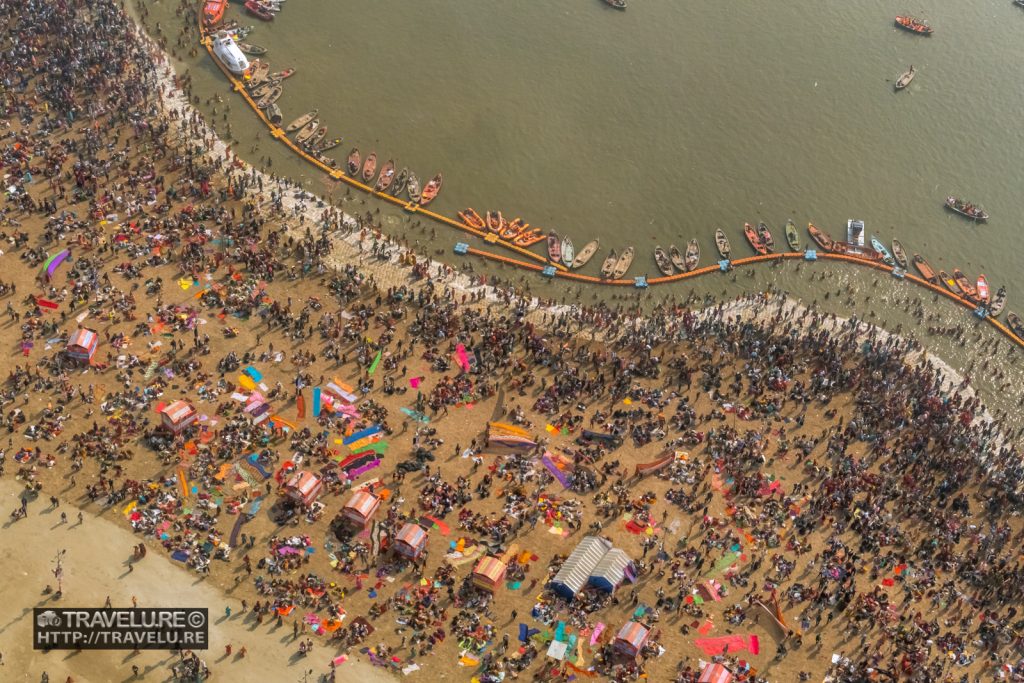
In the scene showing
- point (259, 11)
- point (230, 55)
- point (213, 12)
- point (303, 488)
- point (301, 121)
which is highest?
point (259, 11)

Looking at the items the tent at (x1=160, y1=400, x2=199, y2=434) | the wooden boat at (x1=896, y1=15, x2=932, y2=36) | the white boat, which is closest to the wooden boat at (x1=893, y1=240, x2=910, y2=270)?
the wooden boat at (x1=896, y1=15, x2=932, y2=36)

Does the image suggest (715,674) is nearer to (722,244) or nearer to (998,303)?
(722,244)

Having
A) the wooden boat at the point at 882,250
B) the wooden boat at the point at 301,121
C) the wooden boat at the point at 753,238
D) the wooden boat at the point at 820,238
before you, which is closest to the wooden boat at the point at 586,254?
the wooden boat at the point at 753,238

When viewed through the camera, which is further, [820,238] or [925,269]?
[820,238]

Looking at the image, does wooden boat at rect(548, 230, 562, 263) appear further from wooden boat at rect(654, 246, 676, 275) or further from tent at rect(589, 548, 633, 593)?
tent at rect(589, 548, 633, 593)

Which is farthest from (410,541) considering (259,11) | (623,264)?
(259,11)

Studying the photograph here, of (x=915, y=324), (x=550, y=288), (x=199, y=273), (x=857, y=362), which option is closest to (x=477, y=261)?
(x=550, y=288)
